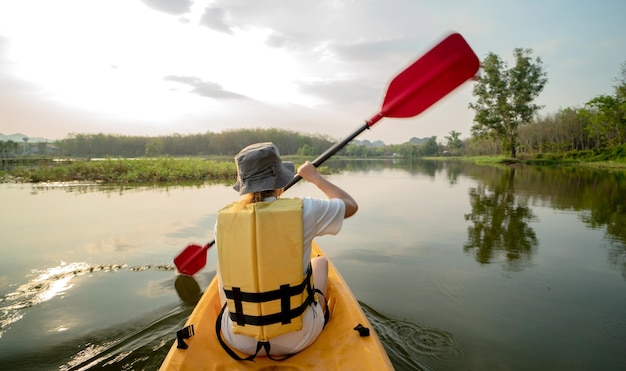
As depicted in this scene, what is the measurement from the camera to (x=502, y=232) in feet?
17.9

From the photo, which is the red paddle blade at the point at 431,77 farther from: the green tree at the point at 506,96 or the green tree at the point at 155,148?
the green tree at the point at 155,148

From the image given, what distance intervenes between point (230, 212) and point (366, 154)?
3667 inches

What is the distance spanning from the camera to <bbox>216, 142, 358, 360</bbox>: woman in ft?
4.73

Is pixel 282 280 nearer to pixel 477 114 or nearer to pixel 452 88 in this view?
pixel 452 88

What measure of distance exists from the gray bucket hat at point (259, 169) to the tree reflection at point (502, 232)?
3.49m

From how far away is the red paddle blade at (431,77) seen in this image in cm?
279

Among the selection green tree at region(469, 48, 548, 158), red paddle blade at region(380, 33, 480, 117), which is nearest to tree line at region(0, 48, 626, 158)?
green tree at region(469, 48, 548, 158)

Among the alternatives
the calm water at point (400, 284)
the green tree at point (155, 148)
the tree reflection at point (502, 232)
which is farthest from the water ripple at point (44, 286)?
the green tree at point (155, 148)

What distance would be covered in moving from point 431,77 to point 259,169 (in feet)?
6.38

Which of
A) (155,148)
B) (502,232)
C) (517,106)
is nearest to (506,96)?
(517,106)

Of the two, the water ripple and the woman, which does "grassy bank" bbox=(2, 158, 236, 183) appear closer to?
the water ripple

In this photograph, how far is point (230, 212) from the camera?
1.47 m

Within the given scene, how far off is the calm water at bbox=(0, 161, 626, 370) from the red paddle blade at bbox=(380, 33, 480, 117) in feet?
5.71

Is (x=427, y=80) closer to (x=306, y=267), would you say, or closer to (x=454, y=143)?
(x=306, y=267)
